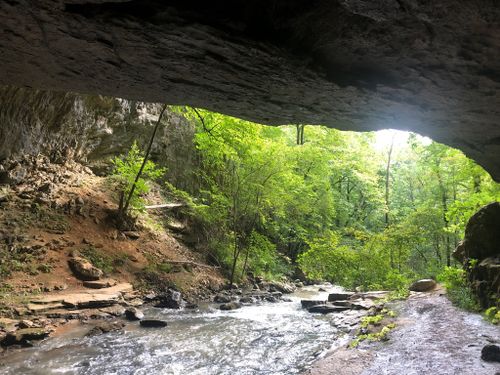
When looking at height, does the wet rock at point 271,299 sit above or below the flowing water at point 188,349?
below

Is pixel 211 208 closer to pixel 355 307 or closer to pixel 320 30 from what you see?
pixel 355 307

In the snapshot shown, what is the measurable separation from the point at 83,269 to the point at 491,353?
1020 cm

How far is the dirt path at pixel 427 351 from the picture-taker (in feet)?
19.2

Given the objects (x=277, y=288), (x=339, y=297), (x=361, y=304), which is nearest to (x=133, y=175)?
(x=277, y=288)

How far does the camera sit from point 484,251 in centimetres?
974

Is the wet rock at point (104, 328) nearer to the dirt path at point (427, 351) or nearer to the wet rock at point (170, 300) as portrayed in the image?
the wet rock at point (170, 300)

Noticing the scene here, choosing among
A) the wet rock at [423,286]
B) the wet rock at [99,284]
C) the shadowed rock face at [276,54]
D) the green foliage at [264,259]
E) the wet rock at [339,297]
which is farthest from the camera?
the green foliage at [264,259]

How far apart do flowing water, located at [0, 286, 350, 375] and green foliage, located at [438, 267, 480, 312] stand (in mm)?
3222

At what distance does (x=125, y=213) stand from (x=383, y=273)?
10457 millimetres

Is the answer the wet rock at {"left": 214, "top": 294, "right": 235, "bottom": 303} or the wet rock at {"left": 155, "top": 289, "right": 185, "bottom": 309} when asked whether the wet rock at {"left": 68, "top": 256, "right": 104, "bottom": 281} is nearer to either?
the wet rock at {"left": 155, "top": 289, "right": 185, "bottom": 309}

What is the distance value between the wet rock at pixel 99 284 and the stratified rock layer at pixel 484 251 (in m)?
10.1

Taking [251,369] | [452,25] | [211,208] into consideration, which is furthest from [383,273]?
[452,25]

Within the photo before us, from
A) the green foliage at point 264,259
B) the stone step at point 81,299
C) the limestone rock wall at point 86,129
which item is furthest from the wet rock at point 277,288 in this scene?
the stone step at point 81,299

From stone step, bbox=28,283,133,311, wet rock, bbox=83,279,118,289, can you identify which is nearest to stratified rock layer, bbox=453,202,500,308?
stone step, bbox=28,283,133,311
